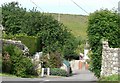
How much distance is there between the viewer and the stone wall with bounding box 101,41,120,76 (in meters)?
19.4

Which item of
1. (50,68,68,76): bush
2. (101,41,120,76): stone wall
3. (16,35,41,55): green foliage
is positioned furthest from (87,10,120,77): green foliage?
(16,35,41,55): green foliage

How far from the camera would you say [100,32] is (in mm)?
21359

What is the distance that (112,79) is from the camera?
17141mm

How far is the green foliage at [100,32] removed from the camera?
21.1 m

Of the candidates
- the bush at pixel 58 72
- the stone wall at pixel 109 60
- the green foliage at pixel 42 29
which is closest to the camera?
the stone wall at pixel 109 60

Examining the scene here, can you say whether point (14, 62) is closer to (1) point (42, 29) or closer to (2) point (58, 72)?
(2) point (58, 72)

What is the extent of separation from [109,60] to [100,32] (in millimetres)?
1999

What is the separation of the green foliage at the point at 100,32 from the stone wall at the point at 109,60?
2.37ft

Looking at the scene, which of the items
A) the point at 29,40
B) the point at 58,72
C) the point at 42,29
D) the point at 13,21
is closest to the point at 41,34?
the point at 42,29

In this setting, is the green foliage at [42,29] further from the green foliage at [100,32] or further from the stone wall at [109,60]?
the stone wall at [109,60]

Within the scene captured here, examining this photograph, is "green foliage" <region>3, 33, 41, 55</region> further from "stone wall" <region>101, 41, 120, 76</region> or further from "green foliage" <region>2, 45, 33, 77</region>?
"stone wall" <region>101, 41, 120, 76</region>

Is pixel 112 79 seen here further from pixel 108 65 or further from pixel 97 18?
pixel 97 18

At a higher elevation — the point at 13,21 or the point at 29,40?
the point at 13,21

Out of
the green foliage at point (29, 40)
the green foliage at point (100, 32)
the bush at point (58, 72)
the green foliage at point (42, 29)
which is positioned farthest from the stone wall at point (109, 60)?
the green foliage at point (42, 29)
